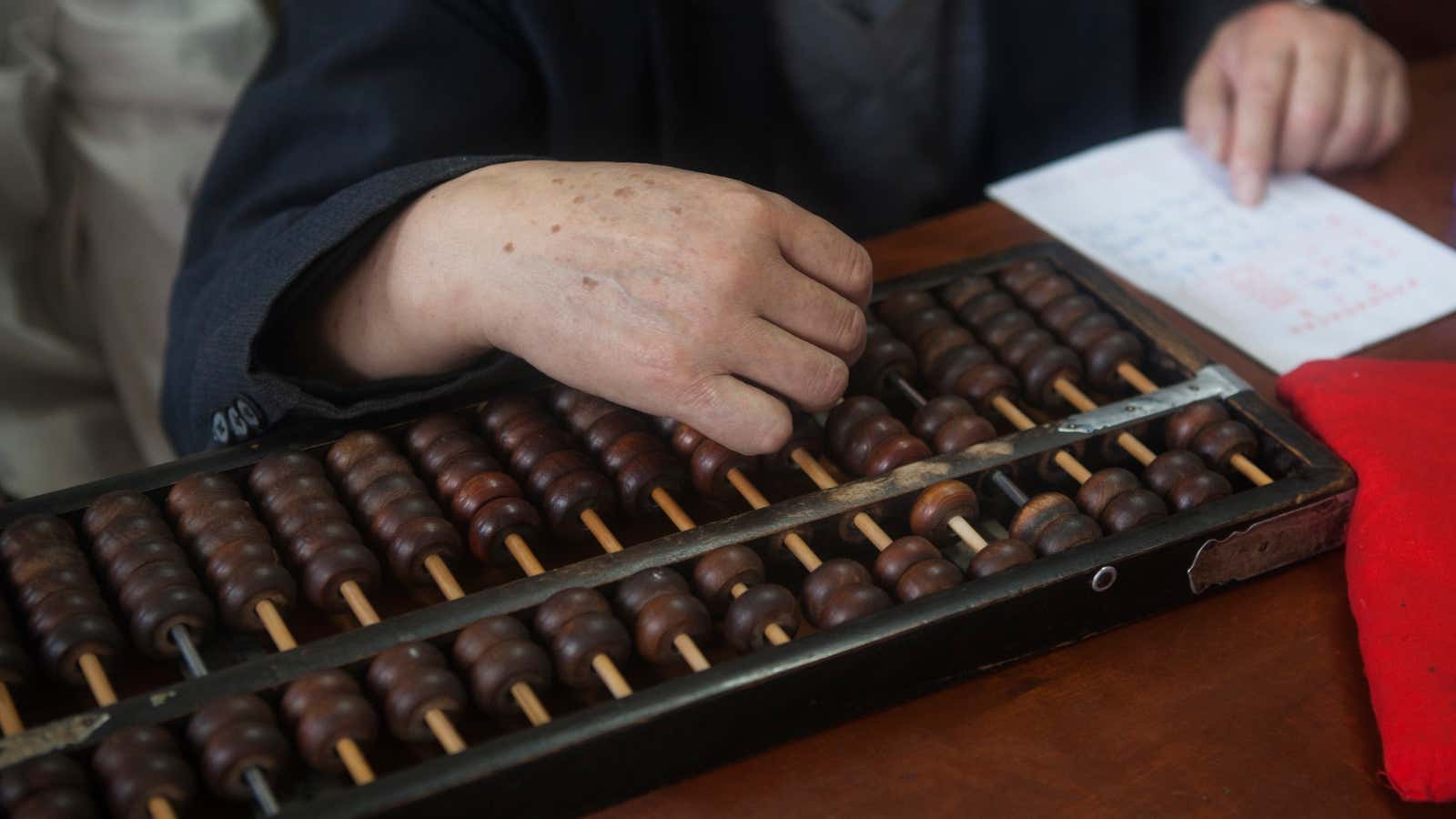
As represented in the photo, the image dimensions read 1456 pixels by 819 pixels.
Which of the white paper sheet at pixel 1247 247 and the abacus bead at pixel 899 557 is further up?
the abacus bead at pixel 899 557

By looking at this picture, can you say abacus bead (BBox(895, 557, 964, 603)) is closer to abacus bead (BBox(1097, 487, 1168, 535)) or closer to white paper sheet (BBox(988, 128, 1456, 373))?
abacus bead (BBox(1097, 487, 1168, 535))

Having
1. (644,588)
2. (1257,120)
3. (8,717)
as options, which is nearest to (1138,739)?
(644,588)

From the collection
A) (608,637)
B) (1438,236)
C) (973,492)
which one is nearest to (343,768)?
(608,637)

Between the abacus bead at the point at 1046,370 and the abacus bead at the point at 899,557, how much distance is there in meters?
0.30

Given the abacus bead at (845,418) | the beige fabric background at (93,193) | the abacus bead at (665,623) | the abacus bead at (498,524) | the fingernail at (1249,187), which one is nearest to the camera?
the abacus bead at (665,623)

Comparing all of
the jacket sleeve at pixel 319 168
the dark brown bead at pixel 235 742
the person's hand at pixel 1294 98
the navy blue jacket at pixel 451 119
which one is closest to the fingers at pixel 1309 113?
the person's hand at pixel 1294 98

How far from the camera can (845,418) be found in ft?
3.79

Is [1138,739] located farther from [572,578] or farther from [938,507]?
[572,578]

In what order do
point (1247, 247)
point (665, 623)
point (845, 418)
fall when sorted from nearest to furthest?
point (665, 623) < point (845, 418) < point (1247, 247)

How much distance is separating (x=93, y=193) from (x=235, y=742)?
1.44 metres

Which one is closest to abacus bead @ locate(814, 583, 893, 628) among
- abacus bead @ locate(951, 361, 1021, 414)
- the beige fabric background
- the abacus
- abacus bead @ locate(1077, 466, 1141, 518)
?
the abacus

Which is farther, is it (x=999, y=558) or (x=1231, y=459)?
(x=1231, y=459)

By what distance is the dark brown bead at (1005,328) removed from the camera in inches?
50.8

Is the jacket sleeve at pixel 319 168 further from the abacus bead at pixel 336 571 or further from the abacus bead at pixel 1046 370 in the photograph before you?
the abacus bead at pixel 1046 370
